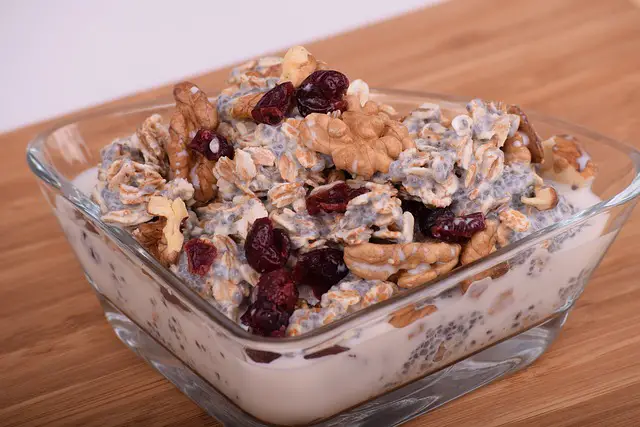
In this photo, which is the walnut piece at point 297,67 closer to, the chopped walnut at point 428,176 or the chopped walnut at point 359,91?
the chopped walnut at point 359,91

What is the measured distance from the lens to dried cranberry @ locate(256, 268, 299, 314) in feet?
3.47

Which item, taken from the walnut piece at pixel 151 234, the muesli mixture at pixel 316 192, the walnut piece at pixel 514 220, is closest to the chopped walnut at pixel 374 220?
the muesli mixture at pixel 316 192

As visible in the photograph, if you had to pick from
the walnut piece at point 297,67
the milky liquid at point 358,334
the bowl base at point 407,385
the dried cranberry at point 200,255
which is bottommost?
the bowl base at point 407,385

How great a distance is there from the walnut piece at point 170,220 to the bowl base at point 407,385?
0.56 ft

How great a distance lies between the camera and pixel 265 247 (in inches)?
43.2

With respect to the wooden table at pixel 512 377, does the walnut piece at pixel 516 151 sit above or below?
above

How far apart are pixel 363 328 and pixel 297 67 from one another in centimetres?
41

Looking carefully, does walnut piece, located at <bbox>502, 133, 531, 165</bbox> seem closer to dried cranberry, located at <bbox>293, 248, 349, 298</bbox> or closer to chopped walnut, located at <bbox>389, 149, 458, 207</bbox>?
chopped walnut, located at <bbox>389, 149, 458, 207</bbox>

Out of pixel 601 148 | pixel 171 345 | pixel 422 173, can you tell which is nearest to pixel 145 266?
pixel 171 345

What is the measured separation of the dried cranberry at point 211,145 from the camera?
1.24 meters

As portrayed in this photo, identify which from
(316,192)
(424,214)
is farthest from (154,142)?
(424,214)

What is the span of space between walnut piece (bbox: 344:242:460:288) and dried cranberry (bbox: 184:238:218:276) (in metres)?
0.16

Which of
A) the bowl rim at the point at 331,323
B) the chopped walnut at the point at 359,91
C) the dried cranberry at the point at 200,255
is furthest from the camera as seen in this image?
the chopped walnut at the point at 359,91

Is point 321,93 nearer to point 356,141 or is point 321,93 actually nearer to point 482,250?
point 356,141
